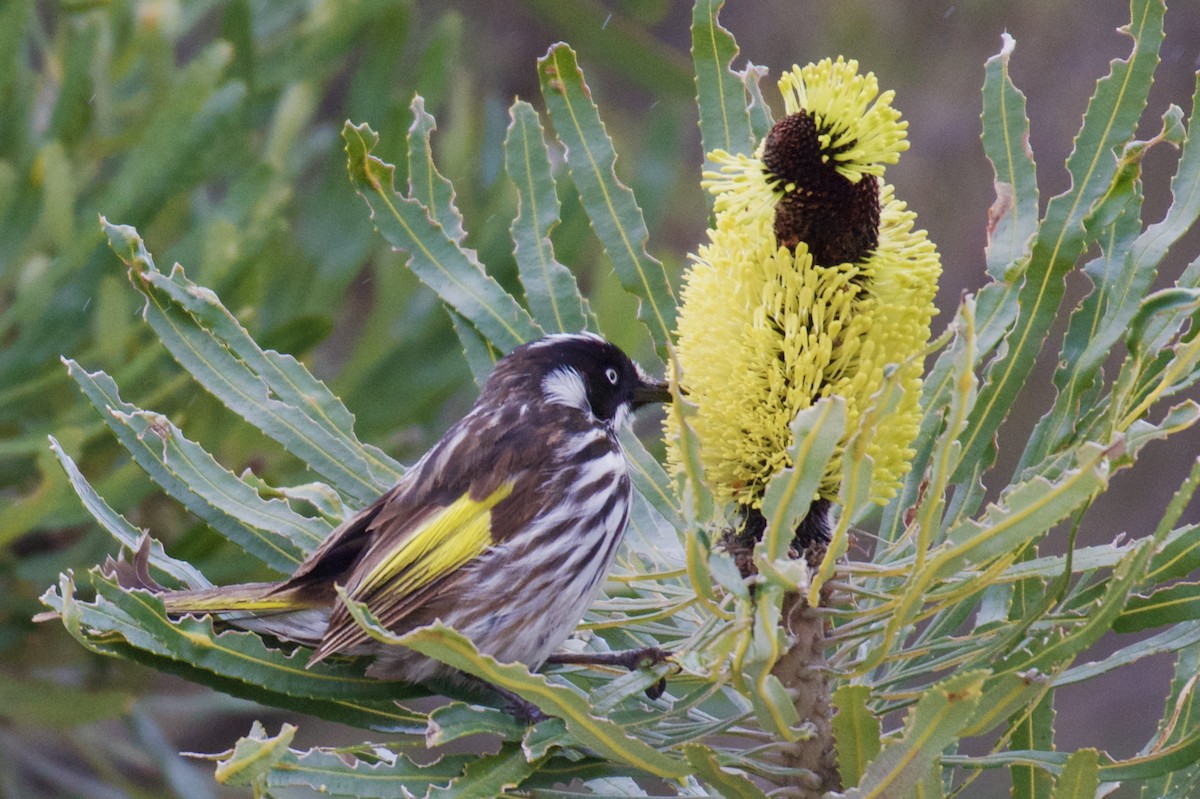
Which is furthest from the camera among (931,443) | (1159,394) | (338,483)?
(338,483)

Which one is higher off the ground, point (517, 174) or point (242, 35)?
point (242, 35)

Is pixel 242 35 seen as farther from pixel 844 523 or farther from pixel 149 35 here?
pixel 844 523

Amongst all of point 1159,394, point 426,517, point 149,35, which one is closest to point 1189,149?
point 1159,394

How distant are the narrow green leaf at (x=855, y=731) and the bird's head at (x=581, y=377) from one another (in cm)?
70

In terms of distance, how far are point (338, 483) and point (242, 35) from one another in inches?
52.4

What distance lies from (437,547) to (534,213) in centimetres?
42

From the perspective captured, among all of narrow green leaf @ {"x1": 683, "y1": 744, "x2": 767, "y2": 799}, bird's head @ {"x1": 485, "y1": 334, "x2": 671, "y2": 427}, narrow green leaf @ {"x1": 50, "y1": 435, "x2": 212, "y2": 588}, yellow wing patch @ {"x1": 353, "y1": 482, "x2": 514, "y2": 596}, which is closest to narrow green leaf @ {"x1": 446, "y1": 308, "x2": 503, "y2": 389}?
bird's head @ {"x1": 485, "y1": 334, "x2": 671, "y2": 427}

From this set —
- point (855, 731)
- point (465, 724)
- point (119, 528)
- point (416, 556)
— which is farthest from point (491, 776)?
point (119, 528)

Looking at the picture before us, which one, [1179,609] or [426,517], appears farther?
[426,517]

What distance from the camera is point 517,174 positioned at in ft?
5.80

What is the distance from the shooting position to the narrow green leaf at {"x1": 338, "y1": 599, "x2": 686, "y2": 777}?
113 cm

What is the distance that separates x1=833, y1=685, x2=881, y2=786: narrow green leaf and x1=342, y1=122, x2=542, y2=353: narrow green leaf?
0.70 meters

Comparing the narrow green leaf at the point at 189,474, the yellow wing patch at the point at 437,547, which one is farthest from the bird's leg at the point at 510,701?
the narrow green leaf at the point at 189,474

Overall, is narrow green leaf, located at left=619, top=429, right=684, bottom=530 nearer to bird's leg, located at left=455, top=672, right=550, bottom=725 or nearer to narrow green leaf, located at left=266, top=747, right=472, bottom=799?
bird's leg, located at left=455, top=672, right=550, bottom=725
